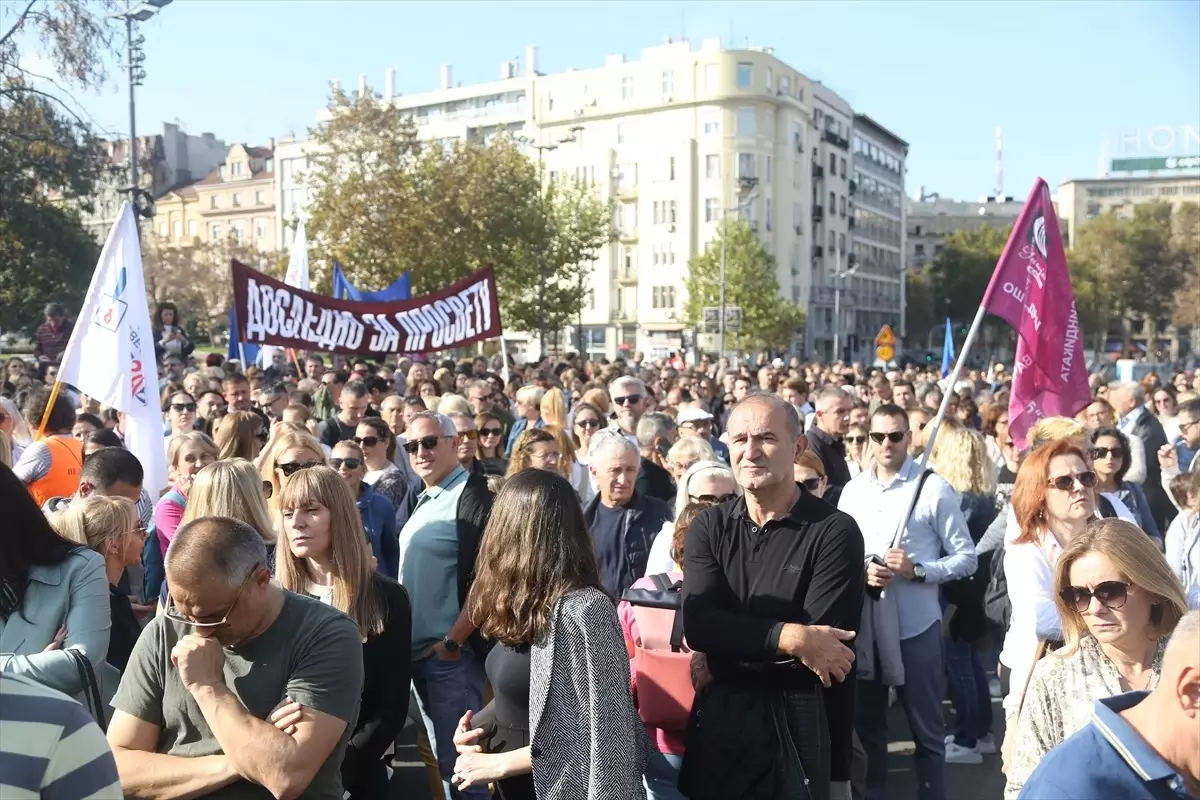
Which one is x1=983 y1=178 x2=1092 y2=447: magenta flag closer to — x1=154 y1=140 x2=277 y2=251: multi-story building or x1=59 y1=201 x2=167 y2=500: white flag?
x1=59 y1=201 x2=167 y2=500: white flag

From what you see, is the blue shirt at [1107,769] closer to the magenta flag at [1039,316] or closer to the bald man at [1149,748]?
the bald man at [1149,748]

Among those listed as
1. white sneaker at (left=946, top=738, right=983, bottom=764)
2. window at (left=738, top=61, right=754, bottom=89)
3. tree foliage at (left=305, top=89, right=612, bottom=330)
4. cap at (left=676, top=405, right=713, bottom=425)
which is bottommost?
white sneaker at (left=946, top=738, right=983, bottom=764)

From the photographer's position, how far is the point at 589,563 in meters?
3.52

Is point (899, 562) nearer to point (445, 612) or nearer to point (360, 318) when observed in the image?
point (445, 612)

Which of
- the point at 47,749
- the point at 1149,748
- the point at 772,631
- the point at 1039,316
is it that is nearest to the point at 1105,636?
the point at 772,631

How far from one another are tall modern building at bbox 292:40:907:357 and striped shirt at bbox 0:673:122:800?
64665 mm

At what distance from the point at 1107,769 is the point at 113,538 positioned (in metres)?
3.54

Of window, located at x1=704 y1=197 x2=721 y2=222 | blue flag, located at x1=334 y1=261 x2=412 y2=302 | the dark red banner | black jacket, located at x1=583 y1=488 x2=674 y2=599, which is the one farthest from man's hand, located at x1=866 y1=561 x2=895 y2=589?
window, located at x1=704 y1=197 x2=721 y2=222

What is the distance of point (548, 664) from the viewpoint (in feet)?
11.1

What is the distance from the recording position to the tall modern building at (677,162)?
2800 inches

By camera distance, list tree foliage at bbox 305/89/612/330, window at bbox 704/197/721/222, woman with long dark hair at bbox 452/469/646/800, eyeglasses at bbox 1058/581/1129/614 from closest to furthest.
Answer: eyeglasses at bbox 1058/581/1129/614 < woman with long dark hair at bbox 452/469/646/800 < tree foliage at bbox 305/89/612/330 < window at bbox 704/197/721/222

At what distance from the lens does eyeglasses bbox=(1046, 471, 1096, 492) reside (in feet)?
14.6

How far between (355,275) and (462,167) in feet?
15.3

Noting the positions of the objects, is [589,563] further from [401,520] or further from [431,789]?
[401,520]
